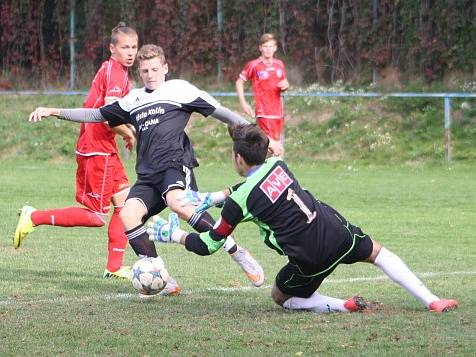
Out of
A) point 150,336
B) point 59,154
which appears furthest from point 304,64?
point 150,336

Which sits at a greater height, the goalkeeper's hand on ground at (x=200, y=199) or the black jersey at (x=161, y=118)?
the black jersey at (x=161, y=118)

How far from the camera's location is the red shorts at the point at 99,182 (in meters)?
9.94

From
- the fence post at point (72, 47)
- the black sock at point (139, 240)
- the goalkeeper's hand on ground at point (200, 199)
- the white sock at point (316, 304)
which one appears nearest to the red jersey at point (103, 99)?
the black sock at point (139, 240)

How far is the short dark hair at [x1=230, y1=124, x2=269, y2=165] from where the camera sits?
23.9 ft

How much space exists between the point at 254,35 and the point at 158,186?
1888 centimetres

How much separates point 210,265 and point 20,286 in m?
2.01

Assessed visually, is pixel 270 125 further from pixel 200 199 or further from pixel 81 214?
pixel 200 199

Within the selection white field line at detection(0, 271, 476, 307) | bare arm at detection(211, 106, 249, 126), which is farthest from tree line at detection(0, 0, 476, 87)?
bare arm at detection(211, 106, 249, 126)

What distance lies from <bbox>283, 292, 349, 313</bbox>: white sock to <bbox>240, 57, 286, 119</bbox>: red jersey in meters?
12.2

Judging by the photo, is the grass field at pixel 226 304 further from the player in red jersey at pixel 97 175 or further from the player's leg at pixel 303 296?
the player in red jersey at pixel 97 175

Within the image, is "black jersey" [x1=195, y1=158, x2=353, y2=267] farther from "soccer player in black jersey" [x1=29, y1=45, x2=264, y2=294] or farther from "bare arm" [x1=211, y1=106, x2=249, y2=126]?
"bare arm" [x1=211, y1=106, x2=249, y2=126]

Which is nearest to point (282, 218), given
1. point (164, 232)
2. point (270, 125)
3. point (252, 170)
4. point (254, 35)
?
point (252, 170)

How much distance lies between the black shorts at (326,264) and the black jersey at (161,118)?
1471mm

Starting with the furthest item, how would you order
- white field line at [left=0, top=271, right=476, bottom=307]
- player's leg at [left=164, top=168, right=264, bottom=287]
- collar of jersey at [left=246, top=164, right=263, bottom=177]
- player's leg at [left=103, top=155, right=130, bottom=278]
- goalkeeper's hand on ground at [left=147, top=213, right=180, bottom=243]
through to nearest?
1. player's leg at [left=103, top=155, right=130, bottom=278]
2. player's leg at [left=164, top=168, right=264, bottom=287]
3. white field line at [left=0, top=271, right=476, bottom=307]
4. goalkeeper's hand on ground at [left=147, top=213, right=180, bottom=243]
5. collar of jersey at [left=246, top=164, right=263, bottom=177]
